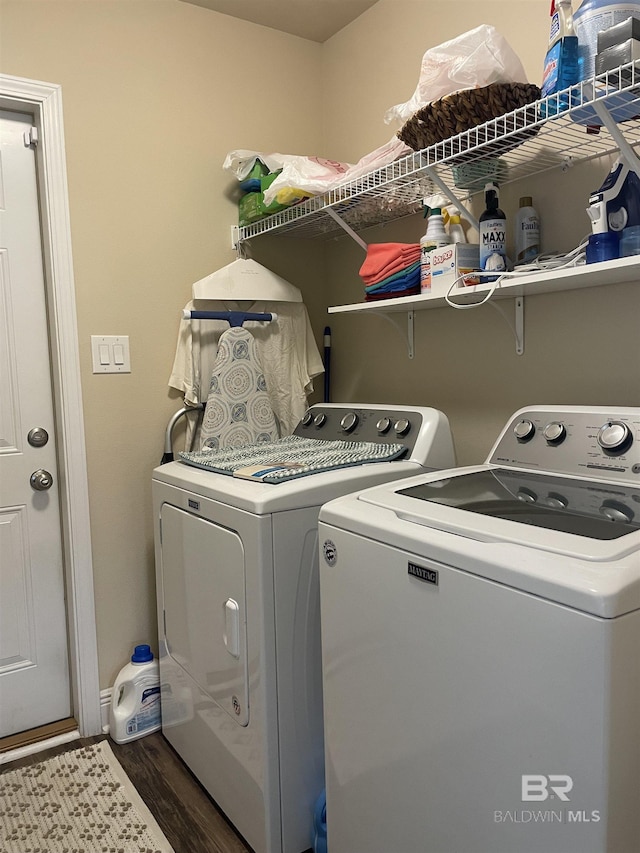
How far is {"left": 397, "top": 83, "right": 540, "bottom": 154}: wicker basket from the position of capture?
1404 millimetres

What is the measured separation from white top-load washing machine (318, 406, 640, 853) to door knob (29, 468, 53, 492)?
1230 mm

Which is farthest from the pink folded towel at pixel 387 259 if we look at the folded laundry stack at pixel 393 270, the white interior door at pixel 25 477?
the white interior door at pixel 25 477

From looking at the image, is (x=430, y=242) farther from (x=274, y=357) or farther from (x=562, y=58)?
(x=274, y=357)

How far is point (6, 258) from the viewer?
2.04 metres

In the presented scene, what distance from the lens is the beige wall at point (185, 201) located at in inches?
75.6

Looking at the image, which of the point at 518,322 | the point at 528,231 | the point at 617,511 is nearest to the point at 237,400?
the point at 518,322

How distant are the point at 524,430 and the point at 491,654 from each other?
2.43 ft

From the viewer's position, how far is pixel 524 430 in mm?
1570

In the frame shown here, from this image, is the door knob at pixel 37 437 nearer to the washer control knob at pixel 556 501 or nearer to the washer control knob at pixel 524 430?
the washer control knob at pixel 524 430

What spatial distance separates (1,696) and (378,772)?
1502 millimetres

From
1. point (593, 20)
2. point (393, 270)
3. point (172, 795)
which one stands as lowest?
point (172, 795)

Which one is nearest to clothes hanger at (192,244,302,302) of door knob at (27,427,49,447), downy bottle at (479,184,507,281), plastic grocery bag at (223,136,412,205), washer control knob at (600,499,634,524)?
plastic grocery bag at (223,136,412,205)

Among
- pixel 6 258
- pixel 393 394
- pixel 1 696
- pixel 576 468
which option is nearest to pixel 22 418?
pixel 6 258

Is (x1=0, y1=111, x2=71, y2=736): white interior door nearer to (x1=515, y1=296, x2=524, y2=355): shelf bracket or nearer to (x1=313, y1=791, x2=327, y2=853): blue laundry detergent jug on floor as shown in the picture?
(x1=313, y1=791, x2=327, y2=853): blue laundry detergent jug on floor
